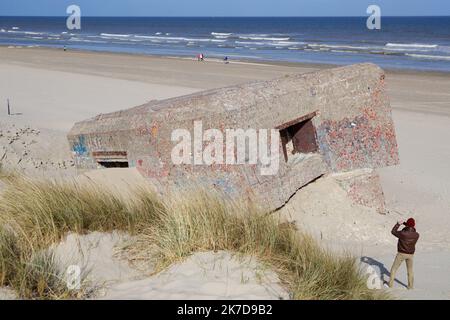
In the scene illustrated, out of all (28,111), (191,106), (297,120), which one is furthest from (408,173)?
(28,111)

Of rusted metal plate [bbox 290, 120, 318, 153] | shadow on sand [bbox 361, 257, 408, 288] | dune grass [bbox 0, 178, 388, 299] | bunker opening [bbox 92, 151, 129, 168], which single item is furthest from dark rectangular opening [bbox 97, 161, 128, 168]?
shadow on sand [bbox 361, 257, 408, 288]

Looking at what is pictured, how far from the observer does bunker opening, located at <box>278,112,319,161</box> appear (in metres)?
6.71

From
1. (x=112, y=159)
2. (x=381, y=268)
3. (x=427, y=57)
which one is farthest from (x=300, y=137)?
(x=427, y=57)

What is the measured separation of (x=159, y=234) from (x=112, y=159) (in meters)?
2.50

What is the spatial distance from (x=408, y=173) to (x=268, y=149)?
13.5ft

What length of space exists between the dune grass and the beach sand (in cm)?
70

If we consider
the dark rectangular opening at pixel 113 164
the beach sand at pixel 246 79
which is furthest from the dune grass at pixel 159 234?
the dark rectangular opening at pixel 113 164

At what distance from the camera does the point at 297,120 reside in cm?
656

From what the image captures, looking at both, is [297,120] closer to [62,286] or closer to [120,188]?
[120,188]

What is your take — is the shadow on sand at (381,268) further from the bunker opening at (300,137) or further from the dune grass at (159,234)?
the bunker opening at (300,137)

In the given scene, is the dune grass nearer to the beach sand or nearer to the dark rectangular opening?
the beach sand

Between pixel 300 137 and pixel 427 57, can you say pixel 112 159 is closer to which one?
pixel 300 137
